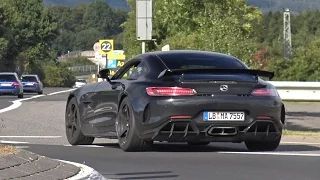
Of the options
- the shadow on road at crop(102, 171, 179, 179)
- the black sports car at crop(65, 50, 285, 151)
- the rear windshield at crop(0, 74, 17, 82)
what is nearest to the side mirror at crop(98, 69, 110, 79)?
the black sports car at crop(65, 50, 285, 151)

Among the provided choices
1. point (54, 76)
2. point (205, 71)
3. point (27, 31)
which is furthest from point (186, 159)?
point (54, 76)

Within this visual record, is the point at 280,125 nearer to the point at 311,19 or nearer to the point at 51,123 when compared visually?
the point at 51,123

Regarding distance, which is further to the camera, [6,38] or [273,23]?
[273,23]

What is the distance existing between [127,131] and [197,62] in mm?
1380

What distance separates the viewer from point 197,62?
44.1 feet

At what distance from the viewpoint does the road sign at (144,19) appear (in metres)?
24.9

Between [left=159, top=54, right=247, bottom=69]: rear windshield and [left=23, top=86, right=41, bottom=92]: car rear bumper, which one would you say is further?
[left=23, top=86, right=41, bottom=92]: car rear bumper

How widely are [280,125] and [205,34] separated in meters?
15.8

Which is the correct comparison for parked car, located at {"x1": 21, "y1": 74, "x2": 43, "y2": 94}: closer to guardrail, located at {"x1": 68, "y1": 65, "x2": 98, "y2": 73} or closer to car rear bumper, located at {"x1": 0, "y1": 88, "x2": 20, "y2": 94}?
car rear bumper, located at {"x1": 0, "y1": 88, "x2": 20, "y2": 94}

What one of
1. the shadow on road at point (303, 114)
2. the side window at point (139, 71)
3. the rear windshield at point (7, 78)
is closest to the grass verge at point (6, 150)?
the side window at point (139, 71)

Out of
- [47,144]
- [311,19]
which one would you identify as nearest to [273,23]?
[311,19]

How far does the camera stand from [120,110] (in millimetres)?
13344

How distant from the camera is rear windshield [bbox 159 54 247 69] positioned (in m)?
13.3

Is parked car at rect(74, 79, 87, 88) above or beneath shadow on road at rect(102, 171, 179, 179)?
beneath
